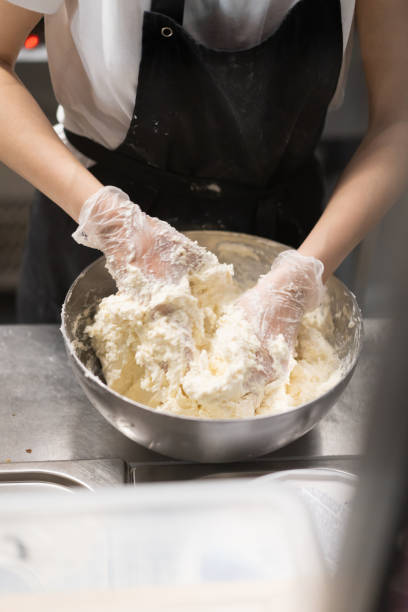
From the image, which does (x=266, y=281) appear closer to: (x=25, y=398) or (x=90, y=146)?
(x=25, y=398)

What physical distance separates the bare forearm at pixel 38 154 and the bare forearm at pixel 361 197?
1.32 ft

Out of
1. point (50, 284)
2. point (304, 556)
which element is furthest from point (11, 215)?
point (304, 556)

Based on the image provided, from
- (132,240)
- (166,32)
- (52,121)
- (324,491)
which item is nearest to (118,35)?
(166,32)

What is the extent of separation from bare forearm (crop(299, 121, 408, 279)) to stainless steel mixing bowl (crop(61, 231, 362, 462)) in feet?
0.31

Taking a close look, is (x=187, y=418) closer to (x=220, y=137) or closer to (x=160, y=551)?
(x=160, y=551)

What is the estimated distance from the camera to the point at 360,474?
323mm

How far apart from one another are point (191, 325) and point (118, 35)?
0.55m

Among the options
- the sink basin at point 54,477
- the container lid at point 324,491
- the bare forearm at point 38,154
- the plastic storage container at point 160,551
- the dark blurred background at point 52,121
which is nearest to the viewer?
the plastic storage container at point 160,551

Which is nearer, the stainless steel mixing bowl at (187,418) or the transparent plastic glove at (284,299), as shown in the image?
the stainless steel mixing bowl at (187,418)

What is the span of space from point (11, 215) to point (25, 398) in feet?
4.93

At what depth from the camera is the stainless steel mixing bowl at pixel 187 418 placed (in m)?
0.78

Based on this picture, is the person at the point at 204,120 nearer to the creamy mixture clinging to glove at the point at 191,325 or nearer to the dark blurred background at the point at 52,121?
the creamy mixture clinging to glove at the point at 191,325

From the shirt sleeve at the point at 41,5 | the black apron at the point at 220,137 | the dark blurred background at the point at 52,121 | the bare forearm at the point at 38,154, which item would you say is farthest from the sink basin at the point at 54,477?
the dark blurred background at the point at 52,121

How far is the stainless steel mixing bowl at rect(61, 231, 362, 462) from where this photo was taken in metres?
0.78
